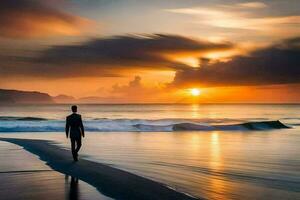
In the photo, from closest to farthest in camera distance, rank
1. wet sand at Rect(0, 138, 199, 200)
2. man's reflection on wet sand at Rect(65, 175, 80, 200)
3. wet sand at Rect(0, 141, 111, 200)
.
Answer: man's reflection on wet sand at Rect(65, 175, 80, 200)
wet sand at Rect(0, 141, 111, 200)
wet sand at Rect(0, 138, 199, 200)

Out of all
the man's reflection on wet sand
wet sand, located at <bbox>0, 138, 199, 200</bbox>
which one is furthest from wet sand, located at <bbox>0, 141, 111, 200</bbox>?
wet sand, located at <bbox>0, 138, 199, 200</bbox>

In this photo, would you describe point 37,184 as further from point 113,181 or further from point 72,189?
point 113,181

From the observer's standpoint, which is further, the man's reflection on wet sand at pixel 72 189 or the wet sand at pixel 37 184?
the wet sand at pixel 37 184

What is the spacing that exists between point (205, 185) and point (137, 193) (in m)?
2.40

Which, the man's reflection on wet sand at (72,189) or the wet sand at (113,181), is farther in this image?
the wet sand at (113,181)

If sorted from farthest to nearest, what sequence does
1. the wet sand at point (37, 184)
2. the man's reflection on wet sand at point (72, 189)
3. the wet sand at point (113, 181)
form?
the wet sand at point (113, 181) → the wet sand at point (37, 184) → the man's reflection on wet sand at point (72, 189)

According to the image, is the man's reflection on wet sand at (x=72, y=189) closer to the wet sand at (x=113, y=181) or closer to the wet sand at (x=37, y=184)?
the wet sand at (x=37, y=184)

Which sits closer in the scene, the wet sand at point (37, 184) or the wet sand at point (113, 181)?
the wet sand at point (37, 184)

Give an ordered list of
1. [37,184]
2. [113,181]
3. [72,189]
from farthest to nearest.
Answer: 1. [113,181]
2. [37,184]
3. [72,189]

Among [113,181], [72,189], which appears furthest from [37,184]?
[113,181]

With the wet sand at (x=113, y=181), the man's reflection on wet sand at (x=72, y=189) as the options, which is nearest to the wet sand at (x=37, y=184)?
the man's reflection on wet sand at (x=72, y=189)

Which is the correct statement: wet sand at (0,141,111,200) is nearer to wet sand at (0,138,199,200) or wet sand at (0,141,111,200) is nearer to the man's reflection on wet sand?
the man's reflection on wet sand

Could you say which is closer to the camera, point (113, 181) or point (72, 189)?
point (72, 189)

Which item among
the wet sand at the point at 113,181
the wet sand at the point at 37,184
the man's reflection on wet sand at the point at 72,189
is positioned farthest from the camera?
the wet sand at the point at 113,181
